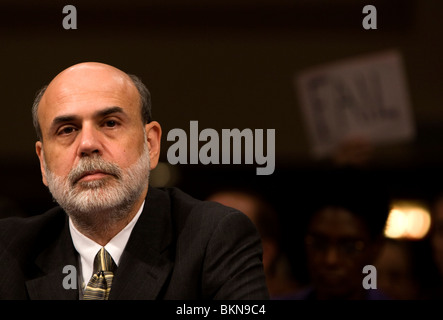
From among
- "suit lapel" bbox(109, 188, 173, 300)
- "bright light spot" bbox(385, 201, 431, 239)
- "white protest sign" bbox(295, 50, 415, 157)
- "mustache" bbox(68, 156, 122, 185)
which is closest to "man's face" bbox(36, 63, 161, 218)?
"mustache" bbox(68, 156, 122, 185)

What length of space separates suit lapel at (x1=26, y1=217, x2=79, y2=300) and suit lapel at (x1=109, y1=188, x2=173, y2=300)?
155mm

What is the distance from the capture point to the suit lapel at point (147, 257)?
178 cm

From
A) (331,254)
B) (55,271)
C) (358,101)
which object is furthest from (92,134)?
(358,101)

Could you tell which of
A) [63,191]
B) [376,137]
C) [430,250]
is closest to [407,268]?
[430,250]

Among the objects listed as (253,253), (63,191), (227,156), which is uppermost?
(227,156)

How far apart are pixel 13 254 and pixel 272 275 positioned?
3.33 ft

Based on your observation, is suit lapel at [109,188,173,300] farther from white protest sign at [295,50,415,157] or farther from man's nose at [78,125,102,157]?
white protest sign at [295,50,415,157]

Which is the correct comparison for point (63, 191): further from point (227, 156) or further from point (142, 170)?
point (227, 156)

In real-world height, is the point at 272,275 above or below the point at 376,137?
below

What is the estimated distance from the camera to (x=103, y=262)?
187 centimetres

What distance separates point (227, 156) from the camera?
2.36 meters

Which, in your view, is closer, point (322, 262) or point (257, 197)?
point (322, 262)

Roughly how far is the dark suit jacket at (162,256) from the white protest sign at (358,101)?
0.94 m
